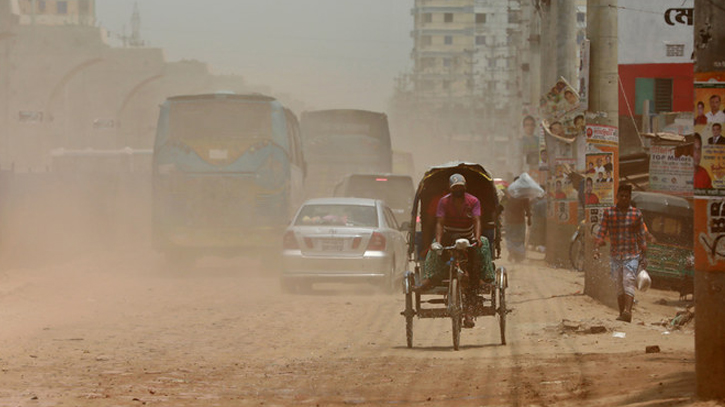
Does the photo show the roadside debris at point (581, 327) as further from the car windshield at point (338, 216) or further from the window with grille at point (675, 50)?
the window with grille at point (675, 50)

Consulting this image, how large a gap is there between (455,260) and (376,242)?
7.60m

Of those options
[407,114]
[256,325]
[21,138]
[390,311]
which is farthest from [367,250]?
[407,114]

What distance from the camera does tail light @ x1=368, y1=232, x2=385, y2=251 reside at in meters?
20.0

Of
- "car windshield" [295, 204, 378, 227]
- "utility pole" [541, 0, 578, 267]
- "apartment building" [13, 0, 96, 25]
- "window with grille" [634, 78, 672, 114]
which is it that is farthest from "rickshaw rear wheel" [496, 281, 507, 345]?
"apartment building" [13, 0, 96, 25]

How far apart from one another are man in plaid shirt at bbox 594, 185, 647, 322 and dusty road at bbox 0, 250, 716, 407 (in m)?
0.44

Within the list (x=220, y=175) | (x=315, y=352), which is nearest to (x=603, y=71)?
(x=315, y=352)

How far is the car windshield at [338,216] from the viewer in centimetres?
2041

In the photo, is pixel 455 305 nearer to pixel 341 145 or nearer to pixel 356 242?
pixel 356 242

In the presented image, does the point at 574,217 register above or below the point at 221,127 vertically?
below

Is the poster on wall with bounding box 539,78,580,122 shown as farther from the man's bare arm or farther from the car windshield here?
the man's bare arm

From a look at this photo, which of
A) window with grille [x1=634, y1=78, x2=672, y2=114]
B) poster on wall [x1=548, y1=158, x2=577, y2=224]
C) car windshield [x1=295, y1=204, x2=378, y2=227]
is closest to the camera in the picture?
car windshield [x1=295, y1=204, x2=378, y2=227]

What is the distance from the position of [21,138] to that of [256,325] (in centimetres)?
8151

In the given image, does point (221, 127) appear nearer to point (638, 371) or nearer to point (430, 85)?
point (638, 371)

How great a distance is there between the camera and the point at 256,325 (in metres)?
15.5
